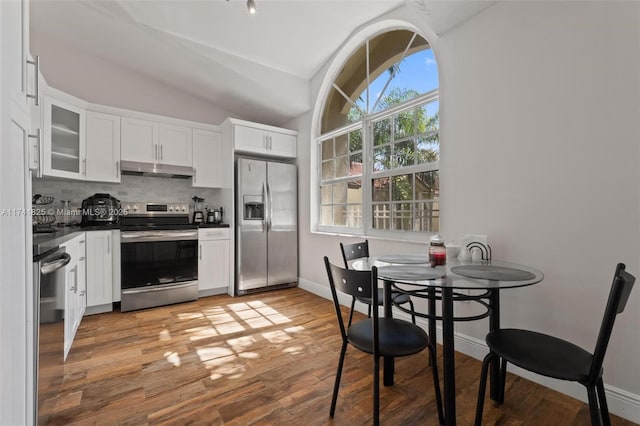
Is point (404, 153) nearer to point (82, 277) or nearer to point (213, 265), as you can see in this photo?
point (213, 265)

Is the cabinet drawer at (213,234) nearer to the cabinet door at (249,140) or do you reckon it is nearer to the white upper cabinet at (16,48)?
the cabinet door at (249,140)

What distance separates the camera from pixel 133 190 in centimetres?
379

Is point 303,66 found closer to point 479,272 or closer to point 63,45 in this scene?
point 63,45

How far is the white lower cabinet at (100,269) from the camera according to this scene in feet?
9.84

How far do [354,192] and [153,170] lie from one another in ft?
8.41

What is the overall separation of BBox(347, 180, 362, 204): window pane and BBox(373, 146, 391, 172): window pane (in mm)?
311

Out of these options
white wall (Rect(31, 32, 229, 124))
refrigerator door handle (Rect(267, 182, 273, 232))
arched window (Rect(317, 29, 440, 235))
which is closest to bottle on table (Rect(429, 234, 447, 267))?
arched window (Rect(317, 29, 440, 235))

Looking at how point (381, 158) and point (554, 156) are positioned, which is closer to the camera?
point (554, 156)

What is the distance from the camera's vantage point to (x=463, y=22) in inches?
89.4

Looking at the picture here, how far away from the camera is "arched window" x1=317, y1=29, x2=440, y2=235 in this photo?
2.68 meters

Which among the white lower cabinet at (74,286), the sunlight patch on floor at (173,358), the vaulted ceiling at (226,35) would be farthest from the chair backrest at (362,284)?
the vaulted ceiling at (226,35)

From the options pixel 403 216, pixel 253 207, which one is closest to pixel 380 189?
pixel 403 216

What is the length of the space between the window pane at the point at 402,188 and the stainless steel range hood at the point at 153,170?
8.82 feet

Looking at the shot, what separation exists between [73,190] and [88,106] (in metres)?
1.04
